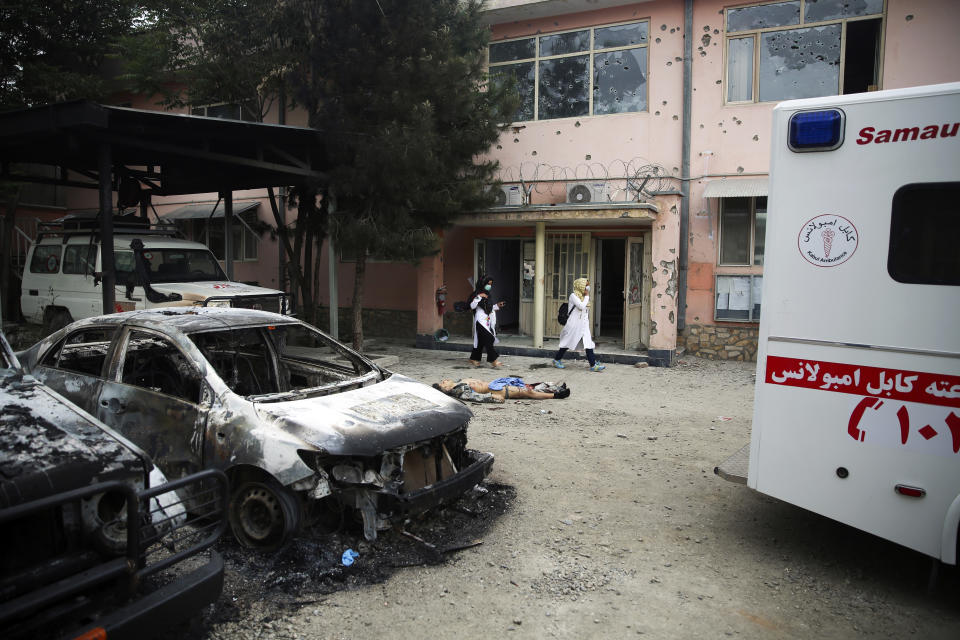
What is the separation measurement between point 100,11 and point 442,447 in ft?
57.7

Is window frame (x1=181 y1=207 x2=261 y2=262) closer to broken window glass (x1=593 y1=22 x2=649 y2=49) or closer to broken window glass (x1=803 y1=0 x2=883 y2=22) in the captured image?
broken window glass (x1=593 y1=22 x2=649 y2=49)

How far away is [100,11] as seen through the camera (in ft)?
53.4

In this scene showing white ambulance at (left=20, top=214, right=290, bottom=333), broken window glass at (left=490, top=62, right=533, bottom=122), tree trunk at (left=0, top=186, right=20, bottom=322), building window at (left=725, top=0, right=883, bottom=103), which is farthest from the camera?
tree trunk at (left=0, top=186, right=20, bottom=322)

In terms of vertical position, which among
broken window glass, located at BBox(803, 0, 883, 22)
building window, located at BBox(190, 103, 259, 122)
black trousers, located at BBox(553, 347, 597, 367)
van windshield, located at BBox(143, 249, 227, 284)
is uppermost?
broken window glass, located at BBox(803, 0, 883, 22)

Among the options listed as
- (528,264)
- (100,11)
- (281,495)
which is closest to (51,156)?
(100,11)

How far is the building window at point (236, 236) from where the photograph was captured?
1716 centimetres

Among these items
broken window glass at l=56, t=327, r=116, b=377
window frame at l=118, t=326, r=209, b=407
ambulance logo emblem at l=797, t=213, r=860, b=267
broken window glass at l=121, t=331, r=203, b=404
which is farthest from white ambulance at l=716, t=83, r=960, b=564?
broken window glass at l=56, t=327, r=116, b=377

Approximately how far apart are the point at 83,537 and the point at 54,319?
33.9ft

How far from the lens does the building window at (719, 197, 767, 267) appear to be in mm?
12242

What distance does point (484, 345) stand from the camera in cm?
1161

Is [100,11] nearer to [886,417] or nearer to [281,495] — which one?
[281,495]

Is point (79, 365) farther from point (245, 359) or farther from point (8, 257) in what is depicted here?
point (8, 257)

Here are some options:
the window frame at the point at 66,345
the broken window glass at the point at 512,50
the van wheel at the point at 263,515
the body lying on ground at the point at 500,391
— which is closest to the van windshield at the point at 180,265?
the body lying on ground at the point at 500,391

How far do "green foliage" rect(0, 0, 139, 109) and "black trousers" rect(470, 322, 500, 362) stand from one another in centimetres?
1164
